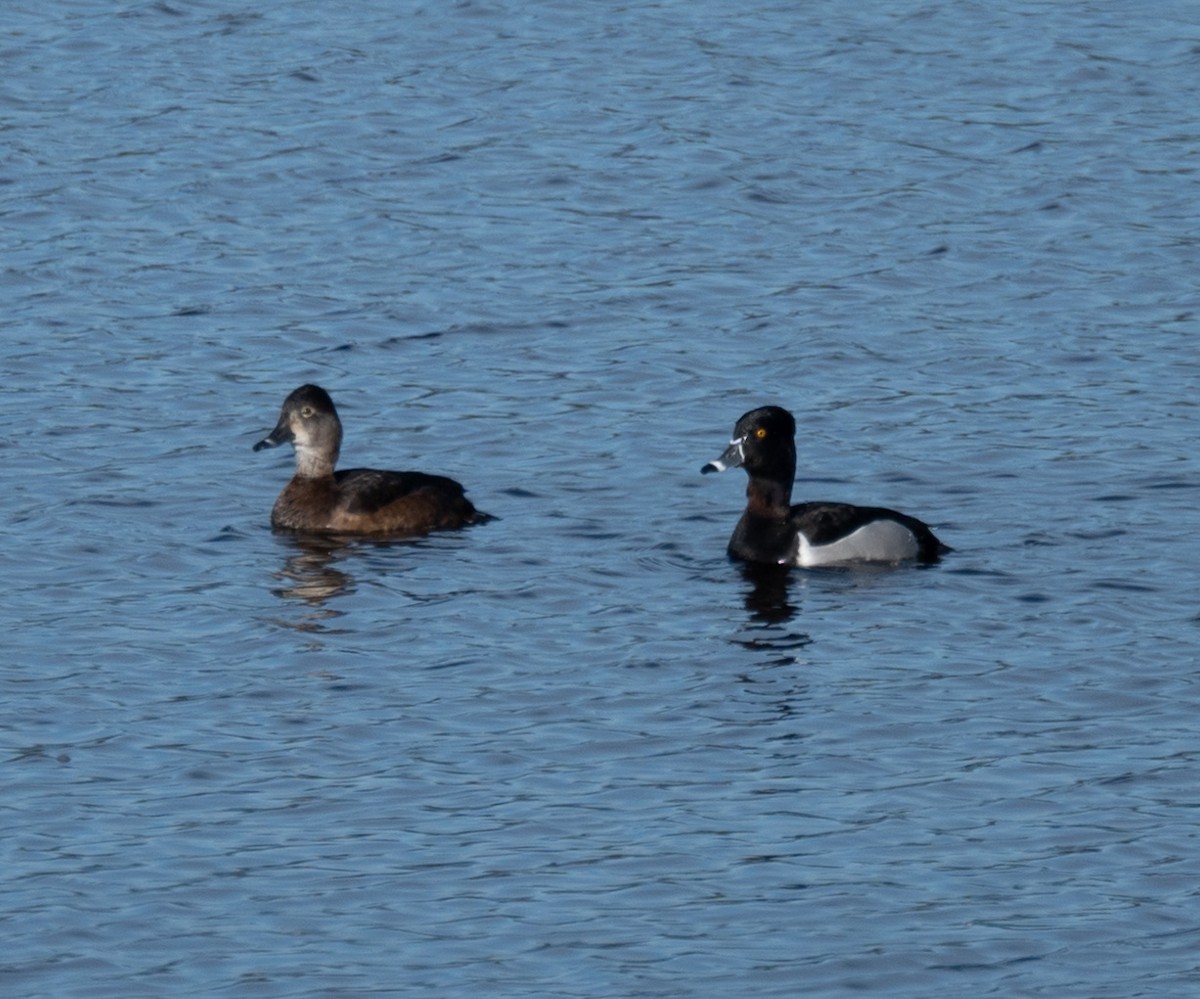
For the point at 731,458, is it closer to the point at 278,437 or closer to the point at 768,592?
the point at 768,592

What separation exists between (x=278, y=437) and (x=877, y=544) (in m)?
4.17

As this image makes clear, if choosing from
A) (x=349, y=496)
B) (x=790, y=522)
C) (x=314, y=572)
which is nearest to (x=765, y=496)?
(x=790, y=522)

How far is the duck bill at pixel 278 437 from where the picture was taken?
1727cm

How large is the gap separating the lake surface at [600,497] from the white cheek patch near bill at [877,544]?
0.13 meters

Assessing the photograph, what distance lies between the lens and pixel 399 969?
9938mm

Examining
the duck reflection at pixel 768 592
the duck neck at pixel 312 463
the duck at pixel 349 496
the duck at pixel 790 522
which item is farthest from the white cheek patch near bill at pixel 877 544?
the duck neck at pixel 312 463

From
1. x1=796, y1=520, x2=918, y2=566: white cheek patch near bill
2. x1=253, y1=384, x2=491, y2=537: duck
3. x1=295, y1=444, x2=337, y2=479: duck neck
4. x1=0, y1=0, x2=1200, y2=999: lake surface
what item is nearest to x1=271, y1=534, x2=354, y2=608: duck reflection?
x1=0, y1=0, x2=1200, y2=999: lake surface

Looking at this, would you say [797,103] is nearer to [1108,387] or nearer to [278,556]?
[1108,387]

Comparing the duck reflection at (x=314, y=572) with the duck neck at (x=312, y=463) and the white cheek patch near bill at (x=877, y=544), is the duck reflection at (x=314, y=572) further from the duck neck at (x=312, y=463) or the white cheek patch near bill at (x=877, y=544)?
the white cheek patch near bill at (x=877, y=544)

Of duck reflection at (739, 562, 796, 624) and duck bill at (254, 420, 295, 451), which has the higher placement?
duck bill at (254, 420, 295, 451)

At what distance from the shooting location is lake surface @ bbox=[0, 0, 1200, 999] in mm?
10547

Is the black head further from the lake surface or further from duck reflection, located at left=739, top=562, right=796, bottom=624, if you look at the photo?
duck reflection, located at left=739, top=562, right=796, bottom=624

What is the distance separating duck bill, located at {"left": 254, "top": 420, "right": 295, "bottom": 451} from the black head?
2804 millimetres

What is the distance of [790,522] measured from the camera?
16141 mm
